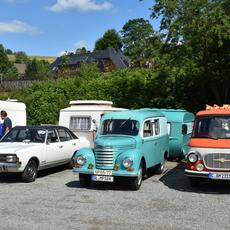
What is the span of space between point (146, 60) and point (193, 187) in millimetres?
11143

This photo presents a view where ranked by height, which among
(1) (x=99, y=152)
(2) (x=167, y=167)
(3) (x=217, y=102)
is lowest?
(2) (x=167, y=167)

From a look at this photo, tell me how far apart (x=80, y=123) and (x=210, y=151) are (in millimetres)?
7645

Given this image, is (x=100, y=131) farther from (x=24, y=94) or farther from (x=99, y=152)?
(x=24, y=94)

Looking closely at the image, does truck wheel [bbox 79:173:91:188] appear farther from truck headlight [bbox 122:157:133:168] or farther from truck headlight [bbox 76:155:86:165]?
truck headlight [bbox 122:157:133:168]

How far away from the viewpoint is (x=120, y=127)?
11.8 meters

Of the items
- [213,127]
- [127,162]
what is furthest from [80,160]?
[213,127]

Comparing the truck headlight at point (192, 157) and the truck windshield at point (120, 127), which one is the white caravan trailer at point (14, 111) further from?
the truck headlight at point (192, 157)

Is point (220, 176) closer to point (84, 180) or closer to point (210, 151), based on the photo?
point (210, 151)

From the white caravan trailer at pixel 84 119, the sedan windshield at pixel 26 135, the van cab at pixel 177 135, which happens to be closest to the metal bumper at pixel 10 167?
the sedan windshield at pixel 26 135

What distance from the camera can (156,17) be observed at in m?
19.5

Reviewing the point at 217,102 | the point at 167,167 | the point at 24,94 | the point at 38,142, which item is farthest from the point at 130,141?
the point at 24,94

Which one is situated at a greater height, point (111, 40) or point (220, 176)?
point (111, 40)

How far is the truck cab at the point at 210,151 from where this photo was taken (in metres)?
10.2

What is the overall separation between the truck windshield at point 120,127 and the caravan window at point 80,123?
4.97m
